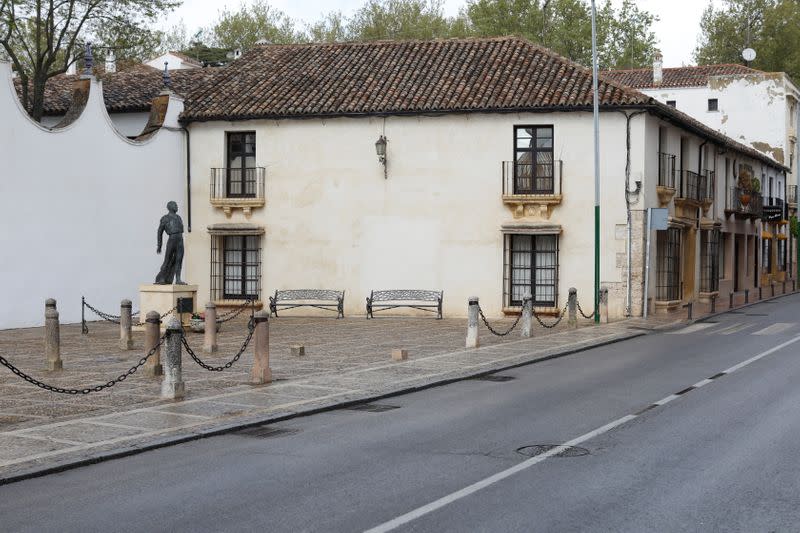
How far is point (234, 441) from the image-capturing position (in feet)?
32.4

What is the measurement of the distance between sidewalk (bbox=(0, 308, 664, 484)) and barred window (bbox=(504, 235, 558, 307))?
3500 millimetres

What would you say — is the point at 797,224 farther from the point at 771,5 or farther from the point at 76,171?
the point at 76,171

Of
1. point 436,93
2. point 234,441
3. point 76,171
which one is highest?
point 436,93

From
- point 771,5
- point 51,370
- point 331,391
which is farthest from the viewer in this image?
point 771,5

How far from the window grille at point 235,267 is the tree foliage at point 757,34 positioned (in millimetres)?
44335

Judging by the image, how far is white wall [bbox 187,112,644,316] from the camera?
27641 millimetres

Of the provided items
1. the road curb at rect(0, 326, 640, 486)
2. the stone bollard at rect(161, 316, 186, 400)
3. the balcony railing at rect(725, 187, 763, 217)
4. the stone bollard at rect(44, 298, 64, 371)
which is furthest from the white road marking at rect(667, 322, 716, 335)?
the balcony railing at rect(725, 187, 763, 217)

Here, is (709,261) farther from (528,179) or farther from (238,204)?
(238,204)

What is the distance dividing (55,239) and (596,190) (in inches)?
541

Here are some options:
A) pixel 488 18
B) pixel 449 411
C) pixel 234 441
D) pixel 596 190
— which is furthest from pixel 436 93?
pixel 488 18

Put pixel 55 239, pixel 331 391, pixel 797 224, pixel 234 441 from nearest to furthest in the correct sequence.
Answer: pixel 234 441
pixel 331 391
pixel 55 239
pixel 797 224

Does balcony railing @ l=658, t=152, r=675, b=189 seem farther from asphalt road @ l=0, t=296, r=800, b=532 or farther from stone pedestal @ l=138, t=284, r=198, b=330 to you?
asphalt road @ l=0, t=296, r=800, b=532

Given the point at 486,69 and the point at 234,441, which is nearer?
the point at 234,441

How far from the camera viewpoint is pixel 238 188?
30500 mm
